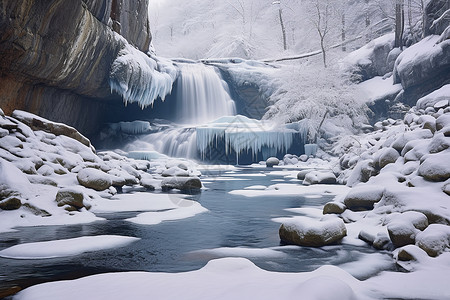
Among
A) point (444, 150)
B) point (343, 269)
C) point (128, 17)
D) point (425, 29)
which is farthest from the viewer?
point (425, 29)

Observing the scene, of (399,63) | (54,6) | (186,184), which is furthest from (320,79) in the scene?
(54,6)

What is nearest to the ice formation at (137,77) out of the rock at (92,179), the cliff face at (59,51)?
the cliff face at (59,51)

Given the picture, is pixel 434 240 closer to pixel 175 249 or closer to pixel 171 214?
pixel 175 249

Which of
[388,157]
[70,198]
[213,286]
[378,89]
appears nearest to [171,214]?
[70,198]

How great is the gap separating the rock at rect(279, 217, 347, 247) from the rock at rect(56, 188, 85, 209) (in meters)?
3.84

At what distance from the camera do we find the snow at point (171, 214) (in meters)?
6.25

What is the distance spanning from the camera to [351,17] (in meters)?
39.7

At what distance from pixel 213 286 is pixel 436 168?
4.49 metres

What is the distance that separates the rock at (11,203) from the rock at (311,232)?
4271 mm

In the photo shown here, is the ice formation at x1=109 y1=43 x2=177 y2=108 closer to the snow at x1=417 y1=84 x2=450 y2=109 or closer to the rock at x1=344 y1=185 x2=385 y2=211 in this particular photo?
the snow at x1=417 y1=84 x2=450 y2=109

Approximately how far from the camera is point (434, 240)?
3.78 m

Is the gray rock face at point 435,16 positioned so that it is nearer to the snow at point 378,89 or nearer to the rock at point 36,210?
the snow at point 378,89

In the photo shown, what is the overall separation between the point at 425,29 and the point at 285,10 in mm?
23007

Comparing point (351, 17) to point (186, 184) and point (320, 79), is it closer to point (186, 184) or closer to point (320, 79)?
point (320, 79)
